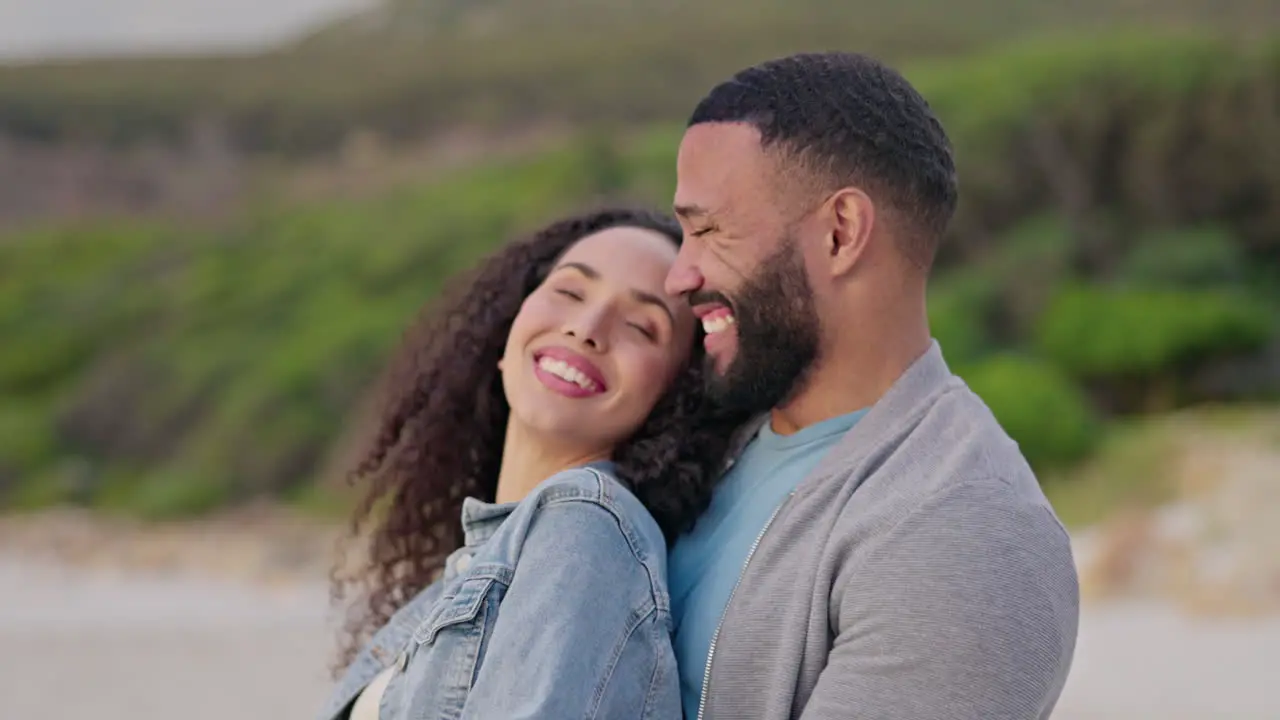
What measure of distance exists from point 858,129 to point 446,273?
9384 mm

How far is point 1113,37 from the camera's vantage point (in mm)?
11367

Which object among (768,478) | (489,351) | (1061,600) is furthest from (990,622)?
(489,351)

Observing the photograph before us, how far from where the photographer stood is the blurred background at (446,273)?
788 cm

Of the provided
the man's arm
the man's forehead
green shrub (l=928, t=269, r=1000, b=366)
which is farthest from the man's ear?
green shrub (l=928, t=269, r=1000, b=366)

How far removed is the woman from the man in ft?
0.39

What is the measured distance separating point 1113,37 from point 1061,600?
10826mm

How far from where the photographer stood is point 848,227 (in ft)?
5.86

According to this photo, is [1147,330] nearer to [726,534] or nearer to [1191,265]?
[1191,265]

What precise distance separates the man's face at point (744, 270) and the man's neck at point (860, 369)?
27 millimetres

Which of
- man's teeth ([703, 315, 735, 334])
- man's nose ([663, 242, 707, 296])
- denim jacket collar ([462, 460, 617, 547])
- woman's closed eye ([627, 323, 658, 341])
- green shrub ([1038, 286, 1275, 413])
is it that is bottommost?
green shrub ([1038, 286, 1275, 413])

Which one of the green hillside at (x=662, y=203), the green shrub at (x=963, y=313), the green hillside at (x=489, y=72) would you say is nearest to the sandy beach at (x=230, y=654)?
the green hillside at (x=662, y=203)

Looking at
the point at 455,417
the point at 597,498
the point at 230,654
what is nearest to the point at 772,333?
the point at 597,498

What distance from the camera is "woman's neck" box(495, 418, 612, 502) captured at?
83.2 inches

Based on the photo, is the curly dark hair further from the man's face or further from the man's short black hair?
the man's short black hair
